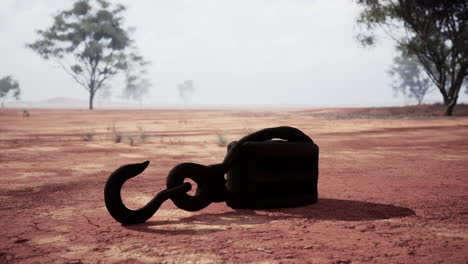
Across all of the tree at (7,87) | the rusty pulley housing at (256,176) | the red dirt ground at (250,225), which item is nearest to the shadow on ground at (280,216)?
the red dirt ground at (250,225)

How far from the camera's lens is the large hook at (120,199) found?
305 centimetres

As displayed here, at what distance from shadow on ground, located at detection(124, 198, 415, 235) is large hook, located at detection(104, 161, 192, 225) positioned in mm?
71

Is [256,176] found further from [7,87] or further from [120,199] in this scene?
[7,87]

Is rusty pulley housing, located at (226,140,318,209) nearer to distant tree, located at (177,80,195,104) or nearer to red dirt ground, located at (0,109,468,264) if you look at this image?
red dirt ground, located at (0,109,468,264)

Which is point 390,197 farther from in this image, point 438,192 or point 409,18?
point 409,18

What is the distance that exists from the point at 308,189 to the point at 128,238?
181 centimetres

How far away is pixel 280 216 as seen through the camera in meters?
3.39

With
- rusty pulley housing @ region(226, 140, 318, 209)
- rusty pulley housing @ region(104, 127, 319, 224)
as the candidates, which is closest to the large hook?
rusty pulley housing @ region(104, 127, 319, 224)

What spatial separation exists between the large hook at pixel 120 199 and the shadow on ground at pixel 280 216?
0.23ft

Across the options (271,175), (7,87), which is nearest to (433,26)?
(271,175)

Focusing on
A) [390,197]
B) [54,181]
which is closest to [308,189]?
[390,197]

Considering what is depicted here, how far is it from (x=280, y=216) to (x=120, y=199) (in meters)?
1.31

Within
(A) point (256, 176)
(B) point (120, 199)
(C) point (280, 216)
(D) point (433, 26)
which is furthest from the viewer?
(D) point (433, 26)

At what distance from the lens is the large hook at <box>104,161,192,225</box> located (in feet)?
10.0
